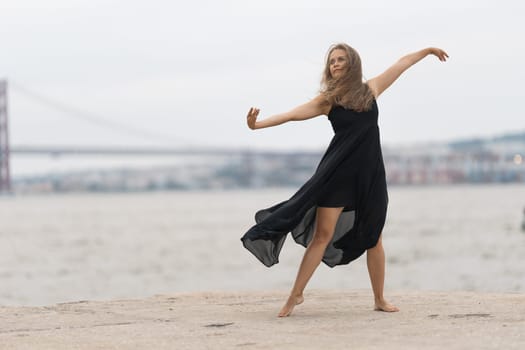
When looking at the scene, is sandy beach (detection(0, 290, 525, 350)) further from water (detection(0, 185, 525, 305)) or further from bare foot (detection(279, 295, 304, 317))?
water (detection(0, 185, 525, 305))

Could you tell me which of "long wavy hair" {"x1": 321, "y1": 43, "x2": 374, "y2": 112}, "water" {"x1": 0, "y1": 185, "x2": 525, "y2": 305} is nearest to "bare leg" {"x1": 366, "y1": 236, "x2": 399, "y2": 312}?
"long wavy hair" {"x1": 321, "y1": 43, "x2": 374, "y2": 112}

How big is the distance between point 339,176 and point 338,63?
517 millimetres

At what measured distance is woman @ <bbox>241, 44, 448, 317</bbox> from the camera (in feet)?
14.7

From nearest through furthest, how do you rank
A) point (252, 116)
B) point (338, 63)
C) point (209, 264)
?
point (252, 116) → point (338, 63) → point (209, 264)

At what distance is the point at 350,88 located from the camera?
448cm

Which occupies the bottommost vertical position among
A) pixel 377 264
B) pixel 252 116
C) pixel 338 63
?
pixel 377 264

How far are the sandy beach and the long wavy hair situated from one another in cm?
99

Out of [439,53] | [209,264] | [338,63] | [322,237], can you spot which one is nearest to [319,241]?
[322,237]

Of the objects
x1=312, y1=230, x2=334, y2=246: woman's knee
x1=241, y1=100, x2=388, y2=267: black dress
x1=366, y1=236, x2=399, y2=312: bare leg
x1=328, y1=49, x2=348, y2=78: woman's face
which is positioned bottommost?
x1=366, y1=236, x2=399, y2=312: bare leg

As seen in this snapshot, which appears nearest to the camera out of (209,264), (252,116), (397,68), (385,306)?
(252,116)

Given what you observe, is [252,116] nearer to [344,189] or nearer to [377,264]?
[344,189]

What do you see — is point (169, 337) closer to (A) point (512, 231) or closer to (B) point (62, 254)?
(B) point (62, 254)

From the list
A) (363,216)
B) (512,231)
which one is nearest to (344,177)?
(363,216)

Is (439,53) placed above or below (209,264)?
above
